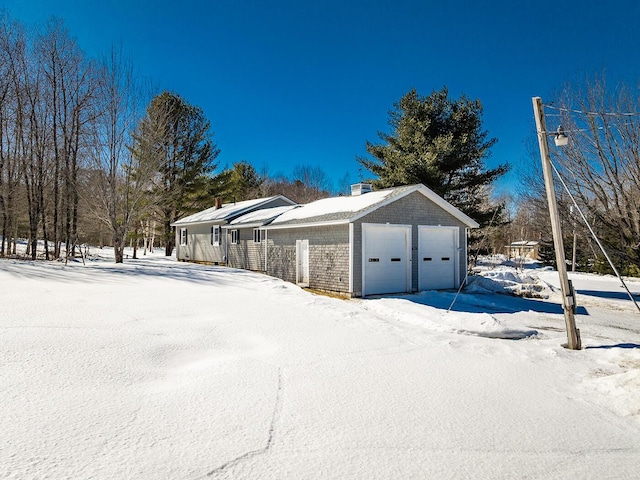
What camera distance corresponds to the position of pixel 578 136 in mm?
13359

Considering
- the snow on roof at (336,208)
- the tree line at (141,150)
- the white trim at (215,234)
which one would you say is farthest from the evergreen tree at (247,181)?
the snow on roof at (336,208)

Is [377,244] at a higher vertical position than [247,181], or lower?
lower

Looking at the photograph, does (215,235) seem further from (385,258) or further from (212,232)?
(385,258)

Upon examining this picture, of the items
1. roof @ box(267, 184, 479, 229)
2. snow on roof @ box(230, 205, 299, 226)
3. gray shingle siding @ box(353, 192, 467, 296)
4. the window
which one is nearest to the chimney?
roof @ box(267, 184, 479, 229)

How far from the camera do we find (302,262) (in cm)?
1438

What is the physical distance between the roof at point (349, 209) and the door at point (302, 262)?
79cm

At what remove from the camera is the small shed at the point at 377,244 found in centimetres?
1212

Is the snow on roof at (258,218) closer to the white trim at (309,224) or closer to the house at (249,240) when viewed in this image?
the house at (249,240)

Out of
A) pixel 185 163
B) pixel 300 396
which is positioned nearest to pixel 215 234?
pixel 185 163

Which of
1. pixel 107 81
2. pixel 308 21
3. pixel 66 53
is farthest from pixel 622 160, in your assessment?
pixel 66 53

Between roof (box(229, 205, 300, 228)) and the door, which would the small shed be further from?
roof (box(229, 205, 300, 228))

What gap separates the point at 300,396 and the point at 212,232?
19.0 metres

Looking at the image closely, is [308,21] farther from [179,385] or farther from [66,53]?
[179,385]

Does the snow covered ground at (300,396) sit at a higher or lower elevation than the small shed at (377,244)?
lower
